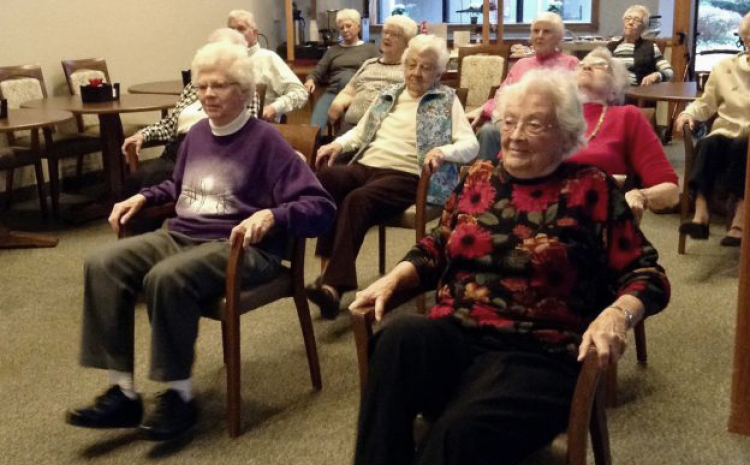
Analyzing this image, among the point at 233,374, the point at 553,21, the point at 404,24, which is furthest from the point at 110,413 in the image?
the point at 553,21

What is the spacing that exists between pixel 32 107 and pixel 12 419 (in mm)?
2544

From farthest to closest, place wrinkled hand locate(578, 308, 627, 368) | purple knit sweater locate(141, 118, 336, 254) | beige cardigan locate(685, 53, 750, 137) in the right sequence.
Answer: beige cardigan locate(685, 53, 750, 137), purple knit sweater locate(141, 118, 336, 254), wrinkled hand locate(578, 308, 627, 368)

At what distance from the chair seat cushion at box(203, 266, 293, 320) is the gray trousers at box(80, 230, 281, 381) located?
3 cm

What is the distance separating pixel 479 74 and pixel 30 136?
2654 mm

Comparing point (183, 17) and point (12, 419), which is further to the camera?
point (183, 17)

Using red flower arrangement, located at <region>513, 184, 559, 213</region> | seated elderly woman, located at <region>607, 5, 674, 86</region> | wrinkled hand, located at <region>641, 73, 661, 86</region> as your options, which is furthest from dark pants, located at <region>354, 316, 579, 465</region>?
seated elderly woman, located at <region>607, 5, 674, 86</region>

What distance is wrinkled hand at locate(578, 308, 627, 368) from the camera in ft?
5.14

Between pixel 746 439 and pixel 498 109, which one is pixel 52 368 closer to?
pixel 498 109

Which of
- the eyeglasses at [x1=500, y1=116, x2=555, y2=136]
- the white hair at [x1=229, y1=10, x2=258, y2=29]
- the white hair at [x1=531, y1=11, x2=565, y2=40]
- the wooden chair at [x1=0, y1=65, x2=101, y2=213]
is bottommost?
the wooden chair at [x1=0, y1=65, x2=101, y2=213]

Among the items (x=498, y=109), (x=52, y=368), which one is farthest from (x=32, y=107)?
(x=498, y=109)

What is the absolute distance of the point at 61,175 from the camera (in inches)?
225

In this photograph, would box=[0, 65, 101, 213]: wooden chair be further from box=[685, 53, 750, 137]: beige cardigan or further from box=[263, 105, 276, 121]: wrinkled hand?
box=[685, 53, 750, 137]: beige cardigan

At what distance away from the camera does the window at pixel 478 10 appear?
8461 millimetres

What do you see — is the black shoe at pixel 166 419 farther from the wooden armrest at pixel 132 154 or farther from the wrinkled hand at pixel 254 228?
the wooden armrest at pixel 132 154
